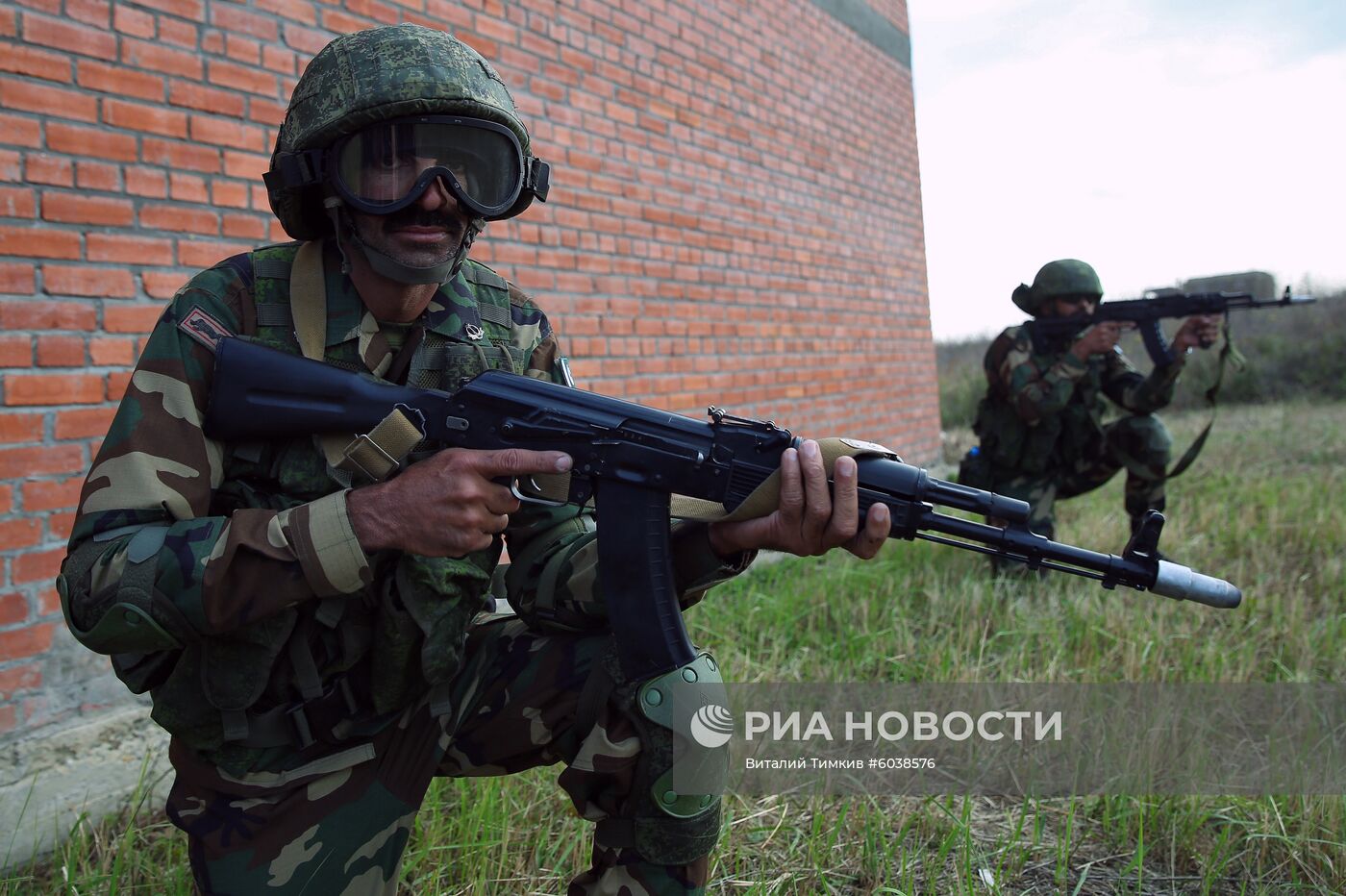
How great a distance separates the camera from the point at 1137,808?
2295mm

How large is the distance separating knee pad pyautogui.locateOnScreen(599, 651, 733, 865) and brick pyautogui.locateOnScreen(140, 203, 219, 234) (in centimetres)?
201

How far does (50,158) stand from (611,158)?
7.94ft

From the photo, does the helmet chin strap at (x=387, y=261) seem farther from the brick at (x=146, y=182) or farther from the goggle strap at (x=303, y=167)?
the brick at (x=146, y=182)

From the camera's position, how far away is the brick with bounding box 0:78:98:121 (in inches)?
90.7

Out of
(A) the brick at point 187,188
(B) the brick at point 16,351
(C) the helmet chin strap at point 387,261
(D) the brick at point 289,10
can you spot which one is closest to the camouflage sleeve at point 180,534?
(C) the helmet chin strap at point 387,261

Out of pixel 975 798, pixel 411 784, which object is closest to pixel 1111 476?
pixel 975 798

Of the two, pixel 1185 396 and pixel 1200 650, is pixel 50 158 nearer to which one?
pixel 1200 650

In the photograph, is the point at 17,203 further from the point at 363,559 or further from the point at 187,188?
the point at 363,559

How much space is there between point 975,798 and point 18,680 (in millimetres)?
A: 2566

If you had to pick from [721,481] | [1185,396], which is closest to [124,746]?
[721,481]

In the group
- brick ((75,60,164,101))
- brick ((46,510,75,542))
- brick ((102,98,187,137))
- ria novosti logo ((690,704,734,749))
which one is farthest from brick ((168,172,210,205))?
ria novosti logo ((690,704,734,749))

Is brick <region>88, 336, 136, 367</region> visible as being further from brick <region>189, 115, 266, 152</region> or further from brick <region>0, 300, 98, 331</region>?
brick <region>189, 115, 266, 152</region>

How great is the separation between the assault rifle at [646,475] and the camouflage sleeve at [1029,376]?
3040 mm

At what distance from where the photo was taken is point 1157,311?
15.3ft
